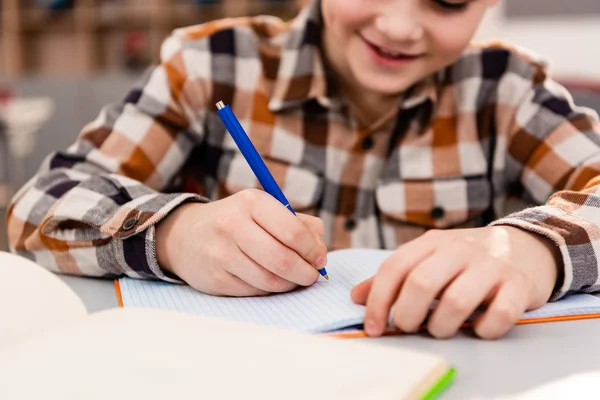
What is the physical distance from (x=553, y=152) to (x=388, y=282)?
507 mm

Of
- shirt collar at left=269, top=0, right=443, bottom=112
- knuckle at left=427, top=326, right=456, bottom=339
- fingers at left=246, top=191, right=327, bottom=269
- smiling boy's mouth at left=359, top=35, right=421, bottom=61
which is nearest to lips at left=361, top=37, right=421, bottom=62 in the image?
smiling boy's mouth at left=359, top=35, right=421, bottom=61

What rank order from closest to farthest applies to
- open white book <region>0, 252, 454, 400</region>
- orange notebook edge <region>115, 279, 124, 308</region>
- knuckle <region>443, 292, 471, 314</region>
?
open white book <region>0, 252, 454, 400</region>
knuckle <region>443, 292, 471, 314</region>
orange notebook edge <region>115, 279, 124, 308</region>

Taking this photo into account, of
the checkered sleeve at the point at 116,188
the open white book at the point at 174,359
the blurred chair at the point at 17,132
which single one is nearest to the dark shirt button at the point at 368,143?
the checkered sleeve at the point at 116,188

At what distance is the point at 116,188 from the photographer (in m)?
0.68

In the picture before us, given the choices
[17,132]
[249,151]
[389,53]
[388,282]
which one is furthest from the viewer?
[17,132]

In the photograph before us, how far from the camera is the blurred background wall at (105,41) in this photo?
7.79 feet

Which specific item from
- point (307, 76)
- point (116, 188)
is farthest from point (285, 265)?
point (307, 76)

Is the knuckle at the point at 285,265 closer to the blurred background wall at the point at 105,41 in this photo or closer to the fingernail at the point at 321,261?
the fingernail at the point at 321,261

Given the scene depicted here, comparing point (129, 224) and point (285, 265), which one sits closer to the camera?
point (285, 265)

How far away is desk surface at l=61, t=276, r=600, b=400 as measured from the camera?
0.35 m

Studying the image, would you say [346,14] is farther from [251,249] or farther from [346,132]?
[251,249]

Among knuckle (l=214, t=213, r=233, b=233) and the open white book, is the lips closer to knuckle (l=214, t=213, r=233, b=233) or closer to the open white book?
knuckle (l=214, t=213, r=233, b=233)

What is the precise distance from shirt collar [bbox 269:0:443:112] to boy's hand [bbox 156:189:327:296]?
1.25ft

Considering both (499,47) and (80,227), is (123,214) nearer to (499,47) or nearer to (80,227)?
(80,227)
